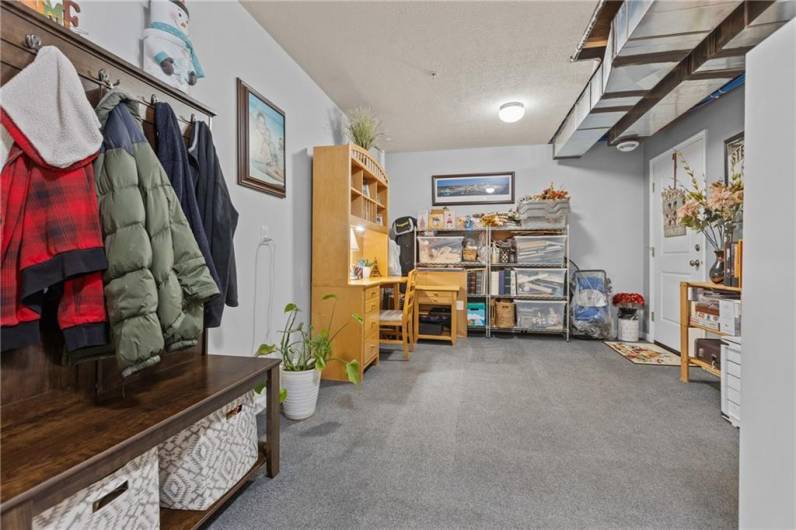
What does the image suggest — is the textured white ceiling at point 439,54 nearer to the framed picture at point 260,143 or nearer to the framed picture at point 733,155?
the framed picture at point 260,143

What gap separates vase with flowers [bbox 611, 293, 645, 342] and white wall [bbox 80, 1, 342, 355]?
146 inches

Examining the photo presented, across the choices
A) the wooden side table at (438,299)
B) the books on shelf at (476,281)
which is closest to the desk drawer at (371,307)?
the wooden side table at (438,299)

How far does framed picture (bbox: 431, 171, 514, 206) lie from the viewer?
4.85 metres

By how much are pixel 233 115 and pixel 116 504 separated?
6.32 ft

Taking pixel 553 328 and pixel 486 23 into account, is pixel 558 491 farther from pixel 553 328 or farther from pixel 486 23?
pixel 553 328

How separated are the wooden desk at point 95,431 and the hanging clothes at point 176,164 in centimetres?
46

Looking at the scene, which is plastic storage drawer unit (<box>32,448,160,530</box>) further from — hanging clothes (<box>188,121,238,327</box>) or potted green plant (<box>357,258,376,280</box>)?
potted green plant (<box>357,258,376,280</box>)

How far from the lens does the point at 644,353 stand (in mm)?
3695

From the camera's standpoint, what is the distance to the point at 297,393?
2188 millimetres

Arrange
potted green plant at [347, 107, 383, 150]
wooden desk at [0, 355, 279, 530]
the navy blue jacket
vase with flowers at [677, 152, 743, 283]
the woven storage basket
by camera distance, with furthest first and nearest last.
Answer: the woven storage basket
potted green plant at [347, 107, 383, 150]
vase with flowers at [677, 152, 743, 283]
the navy blue jacket
wooden desk at [0, 355, 279, 530]

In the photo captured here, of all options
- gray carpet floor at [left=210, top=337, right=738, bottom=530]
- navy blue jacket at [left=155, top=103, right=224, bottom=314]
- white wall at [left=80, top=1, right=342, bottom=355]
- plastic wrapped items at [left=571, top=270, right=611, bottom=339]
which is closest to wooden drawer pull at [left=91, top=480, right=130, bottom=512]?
gray carpet floor at [left=210, top=337, right=738, bottom=530]

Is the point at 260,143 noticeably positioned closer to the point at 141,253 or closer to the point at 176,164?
the point at 176,164

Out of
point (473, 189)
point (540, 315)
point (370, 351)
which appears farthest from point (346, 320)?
point (473, 189)

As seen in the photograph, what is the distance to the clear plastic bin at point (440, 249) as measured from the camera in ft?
15.0
